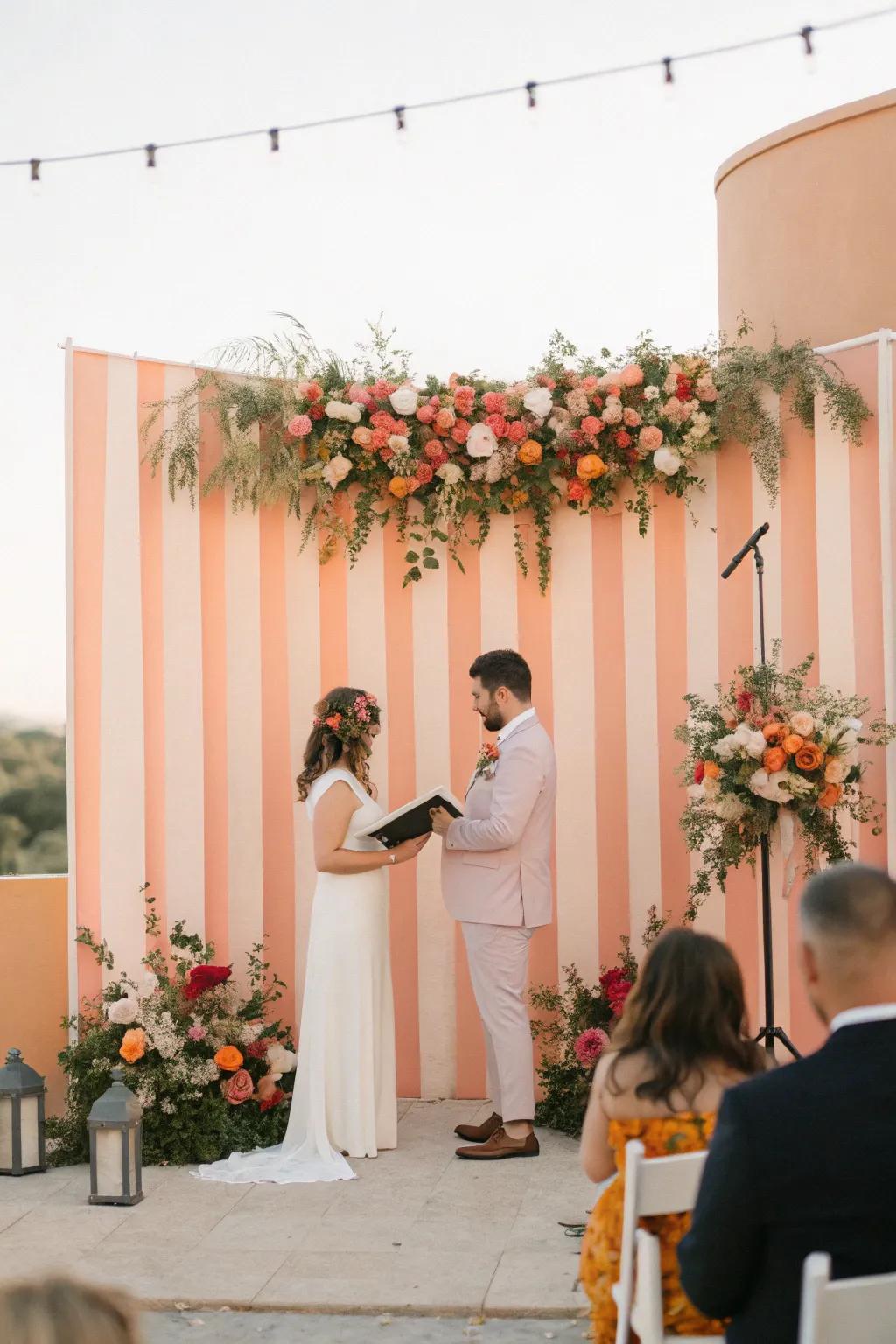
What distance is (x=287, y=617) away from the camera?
234 inches

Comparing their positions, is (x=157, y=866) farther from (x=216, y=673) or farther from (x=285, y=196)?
(x=285, y=196)

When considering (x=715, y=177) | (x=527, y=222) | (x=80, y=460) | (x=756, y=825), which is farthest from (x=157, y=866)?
(x=527, y=222)

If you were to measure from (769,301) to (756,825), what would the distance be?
3386mm

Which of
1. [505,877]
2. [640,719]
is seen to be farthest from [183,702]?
[640,719]

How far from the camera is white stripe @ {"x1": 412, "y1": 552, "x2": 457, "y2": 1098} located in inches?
230

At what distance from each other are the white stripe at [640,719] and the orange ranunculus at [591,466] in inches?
12.1

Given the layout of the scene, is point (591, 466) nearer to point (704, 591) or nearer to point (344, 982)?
point (704, 591)

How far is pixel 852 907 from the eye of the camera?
193cm

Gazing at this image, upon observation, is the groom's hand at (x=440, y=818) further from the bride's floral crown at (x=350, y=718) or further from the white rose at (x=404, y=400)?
the white rose at (x=404, y=400)

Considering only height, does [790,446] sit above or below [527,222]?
below

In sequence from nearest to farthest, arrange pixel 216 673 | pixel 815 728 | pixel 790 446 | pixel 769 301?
pixel 815 728 → pixel 790 446 → pixel 216 673 → pixel 769 301

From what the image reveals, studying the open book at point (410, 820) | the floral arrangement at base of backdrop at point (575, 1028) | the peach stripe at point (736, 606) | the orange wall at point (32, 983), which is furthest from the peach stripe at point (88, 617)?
the peach stripe at point (736, 606)

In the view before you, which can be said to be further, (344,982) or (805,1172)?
(344,982)

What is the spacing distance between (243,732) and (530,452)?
1.63m
